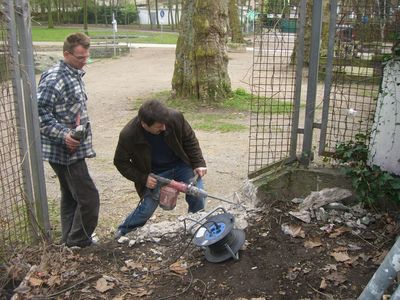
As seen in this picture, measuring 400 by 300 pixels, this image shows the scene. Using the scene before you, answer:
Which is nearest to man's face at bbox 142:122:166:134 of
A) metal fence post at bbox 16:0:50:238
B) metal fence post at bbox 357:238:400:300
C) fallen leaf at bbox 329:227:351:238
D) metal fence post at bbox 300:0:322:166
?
metal fence post at bbox 16:0:50:238

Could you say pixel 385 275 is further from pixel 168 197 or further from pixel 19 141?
pixel 19 141

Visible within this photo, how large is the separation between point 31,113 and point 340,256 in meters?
2.61

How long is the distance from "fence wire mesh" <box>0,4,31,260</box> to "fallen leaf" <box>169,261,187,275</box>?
1251 mm

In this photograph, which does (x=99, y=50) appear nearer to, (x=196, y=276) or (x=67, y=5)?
(x=196, y=276)

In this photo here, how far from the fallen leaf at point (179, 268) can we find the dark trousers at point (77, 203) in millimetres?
1128

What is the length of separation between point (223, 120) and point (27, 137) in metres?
6.23

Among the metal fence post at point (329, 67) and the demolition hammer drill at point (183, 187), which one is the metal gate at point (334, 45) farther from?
the demolition hammer drill at point (183, 187)

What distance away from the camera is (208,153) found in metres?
7.73

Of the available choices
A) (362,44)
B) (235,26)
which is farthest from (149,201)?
(235,26)

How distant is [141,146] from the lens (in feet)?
14.1

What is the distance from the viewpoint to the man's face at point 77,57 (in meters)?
4.20

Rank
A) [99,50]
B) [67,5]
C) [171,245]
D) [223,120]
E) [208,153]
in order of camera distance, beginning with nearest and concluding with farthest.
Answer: [171,245] → [208,153] → [223,120] → [99,50] → [67,5]

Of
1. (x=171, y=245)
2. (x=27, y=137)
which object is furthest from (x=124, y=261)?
(x=27, y=137)

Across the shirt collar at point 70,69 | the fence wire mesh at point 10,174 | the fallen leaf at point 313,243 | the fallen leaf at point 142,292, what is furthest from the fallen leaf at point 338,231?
the shirt collar at point 70,69
